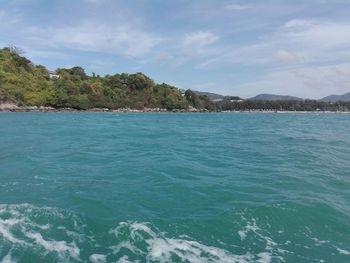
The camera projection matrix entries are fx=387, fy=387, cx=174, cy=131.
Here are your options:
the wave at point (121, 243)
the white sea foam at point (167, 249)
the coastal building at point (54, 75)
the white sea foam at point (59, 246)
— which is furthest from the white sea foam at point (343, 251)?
the coastal building at point (54, 75)

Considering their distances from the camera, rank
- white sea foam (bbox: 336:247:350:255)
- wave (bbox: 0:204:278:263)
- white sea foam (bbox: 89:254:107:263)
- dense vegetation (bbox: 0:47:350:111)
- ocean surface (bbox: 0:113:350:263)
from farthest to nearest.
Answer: dense vegetation (bbox: 0:47:350:111)
white sea foam (bbox: 336:247:350:255)
ocean surface (bbox: 0:113:350:263)
wave (bbox: 0:204:278:263)
white sea foam (bbox: 89:254:107:263)

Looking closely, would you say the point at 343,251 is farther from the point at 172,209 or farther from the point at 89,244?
the point at 89,244

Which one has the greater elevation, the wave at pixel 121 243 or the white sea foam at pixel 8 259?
the wave at pixel 121 243

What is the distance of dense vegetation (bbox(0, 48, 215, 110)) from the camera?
112 metres

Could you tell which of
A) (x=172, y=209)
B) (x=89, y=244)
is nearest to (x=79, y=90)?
(x=172, y=209)

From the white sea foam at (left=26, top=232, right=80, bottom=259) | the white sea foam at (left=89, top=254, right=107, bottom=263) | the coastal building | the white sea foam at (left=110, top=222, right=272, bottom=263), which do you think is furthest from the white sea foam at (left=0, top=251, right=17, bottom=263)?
the coastal building

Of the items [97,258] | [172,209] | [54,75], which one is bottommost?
[97,258]

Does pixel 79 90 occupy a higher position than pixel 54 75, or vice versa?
pixel 54 75

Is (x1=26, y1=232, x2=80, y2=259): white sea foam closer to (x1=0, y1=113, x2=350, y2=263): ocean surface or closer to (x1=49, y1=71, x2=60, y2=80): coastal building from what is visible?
(x1=0, y1=113, x2=350, y2=263): ocean surface

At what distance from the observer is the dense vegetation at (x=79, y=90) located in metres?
112

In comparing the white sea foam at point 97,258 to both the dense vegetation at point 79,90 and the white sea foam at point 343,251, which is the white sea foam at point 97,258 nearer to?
the white sea foam at point 343,251

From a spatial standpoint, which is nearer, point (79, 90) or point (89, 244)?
point (89, 244)

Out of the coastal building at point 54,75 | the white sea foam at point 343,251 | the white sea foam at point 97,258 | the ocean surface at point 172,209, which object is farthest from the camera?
the coastal building at point 54,75

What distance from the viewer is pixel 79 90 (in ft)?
425
